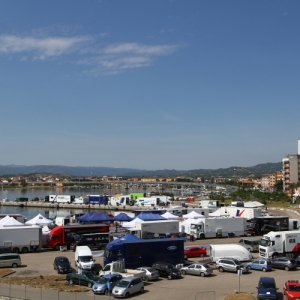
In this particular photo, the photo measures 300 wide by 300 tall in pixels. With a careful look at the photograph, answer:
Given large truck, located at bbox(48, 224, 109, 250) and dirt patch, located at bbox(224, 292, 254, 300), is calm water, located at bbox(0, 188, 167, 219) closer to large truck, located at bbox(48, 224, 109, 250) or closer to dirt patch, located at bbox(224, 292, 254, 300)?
large truck, located at bbox(48, 224, 109, 250)

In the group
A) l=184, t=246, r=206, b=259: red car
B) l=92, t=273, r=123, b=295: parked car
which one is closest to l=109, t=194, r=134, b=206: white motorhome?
l=184, t=246, r=206, b=259: red car

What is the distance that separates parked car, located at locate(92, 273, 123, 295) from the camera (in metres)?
13.4

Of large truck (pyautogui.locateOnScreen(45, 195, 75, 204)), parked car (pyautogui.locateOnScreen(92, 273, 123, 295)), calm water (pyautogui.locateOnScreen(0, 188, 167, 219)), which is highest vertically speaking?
parked car (pyautogui.locateOnScreen(92, 273, 123, 295))

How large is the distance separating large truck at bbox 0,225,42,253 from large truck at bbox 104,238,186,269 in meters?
6.62

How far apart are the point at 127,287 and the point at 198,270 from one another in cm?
420

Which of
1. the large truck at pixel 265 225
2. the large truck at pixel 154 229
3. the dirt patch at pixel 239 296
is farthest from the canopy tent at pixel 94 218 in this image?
the dirt patch at pixel 239 296

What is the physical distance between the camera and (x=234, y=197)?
70.1 metres

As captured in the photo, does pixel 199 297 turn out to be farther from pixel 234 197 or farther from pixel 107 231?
pixel 234 197

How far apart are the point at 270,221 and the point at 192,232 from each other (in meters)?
6.42

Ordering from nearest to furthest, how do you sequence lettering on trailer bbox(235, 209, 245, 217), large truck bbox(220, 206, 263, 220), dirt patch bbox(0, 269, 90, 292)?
dirt patch bbox(0, 269, 90, 292) < large truck bbox(220, 206, 263, 220) < lettering on trailer bbox(235, 209, 245, 217)

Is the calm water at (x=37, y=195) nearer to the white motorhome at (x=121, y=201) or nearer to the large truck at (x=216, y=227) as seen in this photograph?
the white motorhome at (x=121, y=201)

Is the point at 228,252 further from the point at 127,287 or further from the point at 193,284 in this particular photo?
the point at 127,287

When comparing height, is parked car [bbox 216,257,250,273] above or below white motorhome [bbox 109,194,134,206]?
above

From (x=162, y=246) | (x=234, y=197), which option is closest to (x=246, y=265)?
(x=162, y=246)
